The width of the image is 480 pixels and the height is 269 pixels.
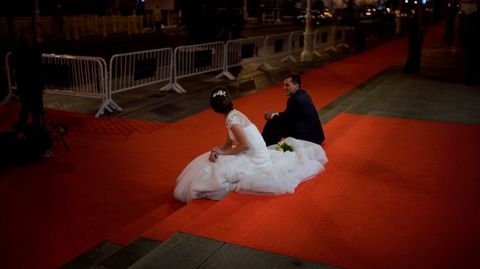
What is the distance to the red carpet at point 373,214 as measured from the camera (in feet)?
14.1

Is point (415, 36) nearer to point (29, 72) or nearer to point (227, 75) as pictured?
point (227, 75)

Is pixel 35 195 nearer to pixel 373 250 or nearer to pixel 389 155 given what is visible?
pixel 373 250

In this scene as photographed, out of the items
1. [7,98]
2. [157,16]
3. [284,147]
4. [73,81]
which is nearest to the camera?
[284,147]

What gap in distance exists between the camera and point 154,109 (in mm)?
11086

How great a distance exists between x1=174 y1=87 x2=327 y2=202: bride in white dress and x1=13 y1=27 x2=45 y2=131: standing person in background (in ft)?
12.4

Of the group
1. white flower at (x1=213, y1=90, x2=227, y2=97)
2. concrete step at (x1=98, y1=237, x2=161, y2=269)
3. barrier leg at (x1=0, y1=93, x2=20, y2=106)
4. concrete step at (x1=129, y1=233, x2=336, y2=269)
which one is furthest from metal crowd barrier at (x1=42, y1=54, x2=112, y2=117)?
concrete step at (x1=129, y1=233, x2=336, y2=269)

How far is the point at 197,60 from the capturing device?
13727 mm

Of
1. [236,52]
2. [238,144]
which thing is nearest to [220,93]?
[238,144]

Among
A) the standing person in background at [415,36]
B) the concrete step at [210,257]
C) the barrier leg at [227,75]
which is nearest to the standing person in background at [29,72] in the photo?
the concrete step at [210,257]

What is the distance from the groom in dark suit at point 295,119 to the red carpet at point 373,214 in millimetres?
494

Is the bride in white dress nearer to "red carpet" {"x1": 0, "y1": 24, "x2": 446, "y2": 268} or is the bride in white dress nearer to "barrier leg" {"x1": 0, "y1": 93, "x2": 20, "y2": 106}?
"red carpet" {"x1": 0, "y1": 24, "x2": 446, "y2": 268}

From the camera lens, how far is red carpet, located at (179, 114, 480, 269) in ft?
14.1

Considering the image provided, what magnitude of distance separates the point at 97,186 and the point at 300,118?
2.89 m

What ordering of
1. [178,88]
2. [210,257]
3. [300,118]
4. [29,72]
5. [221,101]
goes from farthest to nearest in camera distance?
1. [178,88]
2. [29,72]
3. [300,118]
4. [221,101]
5. [210,257]
